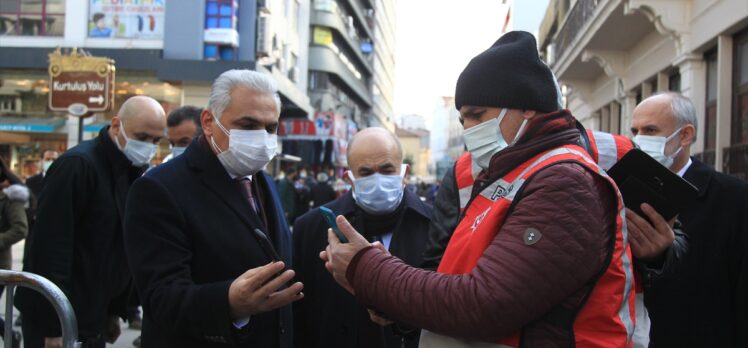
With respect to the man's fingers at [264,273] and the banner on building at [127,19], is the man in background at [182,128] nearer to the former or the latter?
the man's fingers at [264,273]

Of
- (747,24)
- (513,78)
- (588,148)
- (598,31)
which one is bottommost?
(588,148)

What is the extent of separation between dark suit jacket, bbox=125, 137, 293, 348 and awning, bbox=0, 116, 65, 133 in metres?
24.6

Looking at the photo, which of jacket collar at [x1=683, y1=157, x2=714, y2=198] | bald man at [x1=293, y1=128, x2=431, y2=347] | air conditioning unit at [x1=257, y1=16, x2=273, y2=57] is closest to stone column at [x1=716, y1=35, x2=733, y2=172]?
jacket collar at [x1=683, y1=157, x2=714, y2=198]

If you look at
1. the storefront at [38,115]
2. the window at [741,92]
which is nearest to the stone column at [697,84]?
the window at [741,92]

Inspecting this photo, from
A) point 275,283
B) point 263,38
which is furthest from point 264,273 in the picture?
point 263,38

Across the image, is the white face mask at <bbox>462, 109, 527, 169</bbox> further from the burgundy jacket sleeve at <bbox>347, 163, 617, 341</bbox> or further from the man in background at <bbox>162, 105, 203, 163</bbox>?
the man in background at <bbox>162, 105, 203, 163</bbox>

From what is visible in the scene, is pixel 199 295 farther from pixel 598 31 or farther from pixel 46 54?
pixel 46 54

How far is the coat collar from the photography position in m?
2.59

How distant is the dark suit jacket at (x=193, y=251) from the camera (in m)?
2.28

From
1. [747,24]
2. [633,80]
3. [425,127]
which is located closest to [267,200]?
[747,24]

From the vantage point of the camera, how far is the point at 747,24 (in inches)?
321

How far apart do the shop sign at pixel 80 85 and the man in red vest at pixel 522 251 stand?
40.5ft

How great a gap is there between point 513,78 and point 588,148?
465mm

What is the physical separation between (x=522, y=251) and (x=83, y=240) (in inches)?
120
